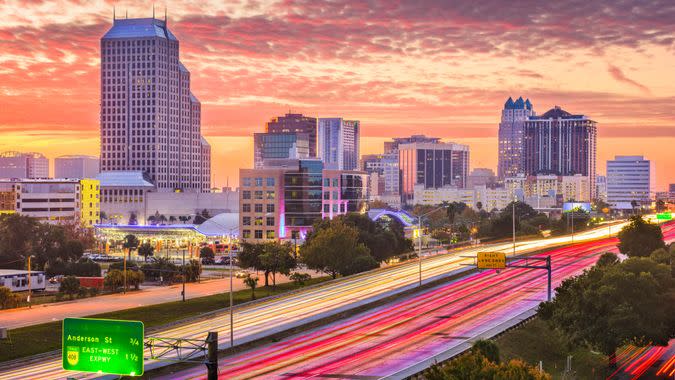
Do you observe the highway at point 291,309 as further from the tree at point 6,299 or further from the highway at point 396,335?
the tree at point 6,299

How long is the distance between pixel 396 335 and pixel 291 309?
15.7 m

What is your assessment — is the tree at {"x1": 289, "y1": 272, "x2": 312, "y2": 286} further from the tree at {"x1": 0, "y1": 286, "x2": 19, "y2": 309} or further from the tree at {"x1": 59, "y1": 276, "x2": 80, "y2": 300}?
the tree at {"x1": 0, "y1": 286, "x2": 19, "y2": 309}

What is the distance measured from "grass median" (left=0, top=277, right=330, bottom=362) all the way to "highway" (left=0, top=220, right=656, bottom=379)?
164 inches

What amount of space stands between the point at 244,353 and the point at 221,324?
12.7 metres

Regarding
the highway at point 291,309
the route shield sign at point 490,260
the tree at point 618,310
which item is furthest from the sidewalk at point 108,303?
the tree at point 618,310

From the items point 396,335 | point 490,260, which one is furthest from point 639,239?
point 396,335

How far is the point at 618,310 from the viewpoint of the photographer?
59.1m

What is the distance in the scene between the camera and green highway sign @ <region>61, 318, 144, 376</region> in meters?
33.1

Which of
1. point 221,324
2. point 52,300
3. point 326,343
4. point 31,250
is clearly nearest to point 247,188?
point 31,250

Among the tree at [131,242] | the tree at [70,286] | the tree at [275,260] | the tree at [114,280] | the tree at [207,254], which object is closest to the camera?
the tree at [70,286]

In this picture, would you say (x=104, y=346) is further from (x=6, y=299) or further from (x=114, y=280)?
(x=114, y=280)

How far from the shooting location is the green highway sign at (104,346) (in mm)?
33062

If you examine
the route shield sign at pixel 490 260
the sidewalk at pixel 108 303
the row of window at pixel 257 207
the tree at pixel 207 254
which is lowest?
the sidewalk at pixel 108 303

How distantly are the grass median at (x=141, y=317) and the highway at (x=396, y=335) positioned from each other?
15.4 m
